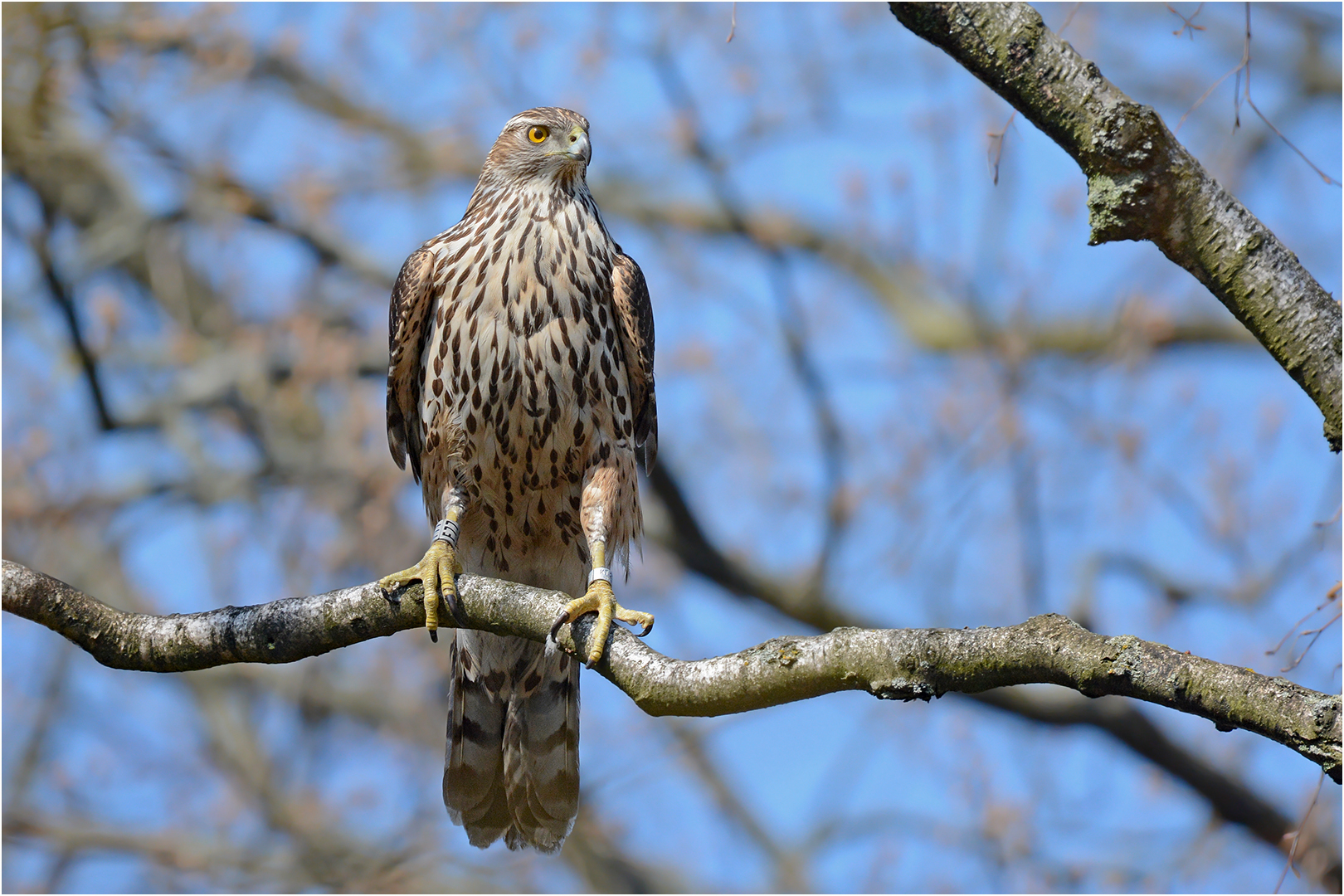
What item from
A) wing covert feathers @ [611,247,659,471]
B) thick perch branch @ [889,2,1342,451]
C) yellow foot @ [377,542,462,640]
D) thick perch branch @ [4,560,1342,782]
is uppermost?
wing covert feathers @ [611,247,659,471]

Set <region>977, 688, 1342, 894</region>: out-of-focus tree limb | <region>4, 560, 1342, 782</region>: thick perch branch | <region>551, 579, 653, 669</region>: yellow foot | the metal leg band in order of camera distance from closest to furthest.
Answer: <region>4, 560, 1342, 782</region>: thick perch branch < <region>551, 579, 653, 669</region>: yellow foot < the metal leg band < <region>977, 688, 1342, 894</region>: out-of-focus tree limb

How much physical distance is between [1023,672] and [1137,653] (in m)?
0.22

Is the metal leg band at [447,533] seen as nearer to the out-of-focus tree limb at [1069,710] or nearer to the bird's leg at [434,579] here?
the bird's leg at [434,579]

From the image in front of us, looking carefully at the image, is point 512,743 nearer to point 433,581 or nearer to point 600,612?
point 433,581

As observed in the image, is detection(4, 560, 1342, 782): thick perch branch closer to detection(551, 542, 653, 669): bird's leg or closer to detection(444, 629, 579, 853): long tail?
detection(551, 542, 653, 669): bird's leg

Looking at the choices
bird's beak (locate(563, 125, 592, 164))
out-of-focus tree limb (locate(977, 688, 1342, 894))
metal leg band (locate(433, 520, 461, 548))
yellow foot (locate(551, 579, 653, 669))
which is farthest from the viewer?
out-of-focus tree limb (locate(977, 688, 1342, 894))

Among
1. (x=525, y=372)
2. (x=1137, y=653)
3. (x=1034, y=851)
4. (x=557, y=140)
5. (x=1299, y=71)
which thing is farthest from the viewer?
(x=1299, y=71)

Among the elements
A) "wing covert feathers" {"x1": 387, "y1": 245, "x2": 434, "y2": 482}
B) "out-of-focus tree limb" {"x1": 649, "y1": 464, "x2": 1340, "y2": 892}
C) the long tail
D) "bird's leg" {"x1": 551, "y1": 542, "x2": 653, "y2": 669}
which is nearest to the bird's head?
"wing covert feathers" {"x1": 387, "y1": 245, "x2": 434, "y2": 482}

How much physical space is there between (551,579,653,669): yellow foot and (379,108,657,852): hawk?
0.89 feet

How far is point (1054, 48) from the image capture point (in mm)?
2939

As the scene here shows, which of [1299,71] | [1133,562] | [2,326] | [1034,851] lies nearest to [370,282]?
[2,326]

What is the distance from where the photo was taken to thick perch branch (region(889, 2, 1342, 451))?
112 inches

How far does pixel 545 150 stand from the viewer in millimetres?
5008

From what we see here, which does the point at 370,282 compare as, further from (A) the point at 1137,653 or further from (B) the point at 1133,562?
(A) the point at 1137,653
